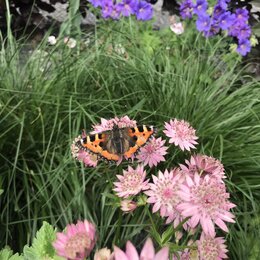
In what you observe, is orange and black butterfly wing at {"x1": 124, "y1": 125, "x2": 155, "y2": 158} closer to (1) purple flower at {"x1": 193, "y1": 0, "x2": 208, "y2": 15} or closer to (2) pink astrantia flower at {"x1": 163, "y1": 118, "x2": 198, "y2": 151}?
(2) pink astrantia flower at {"x1": 163, "y1": 118, "x2": 198, "y2": 151}

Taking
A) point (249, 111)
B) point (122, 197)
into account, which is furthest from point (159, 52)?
point (122, 197)

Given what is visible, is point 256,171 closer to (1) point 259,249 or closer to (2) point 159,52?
(1) point 259,249

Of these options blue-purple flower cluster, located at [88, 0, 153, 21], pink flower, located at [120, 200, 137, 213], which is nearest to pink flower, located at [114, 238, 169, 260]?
pink flower, located at [120, 200, 137, 213]

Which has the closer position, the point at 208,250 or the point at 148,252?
the point at 148,252

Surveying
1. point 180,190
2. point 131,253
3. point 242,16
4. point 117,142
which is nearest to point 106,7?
point 242,16

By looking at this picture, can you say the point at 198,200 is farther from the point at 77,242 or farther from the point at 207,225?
the point at 77,242

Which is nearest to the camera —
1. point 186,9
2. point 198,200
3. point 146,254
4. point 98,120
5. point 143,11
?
point 146,254
